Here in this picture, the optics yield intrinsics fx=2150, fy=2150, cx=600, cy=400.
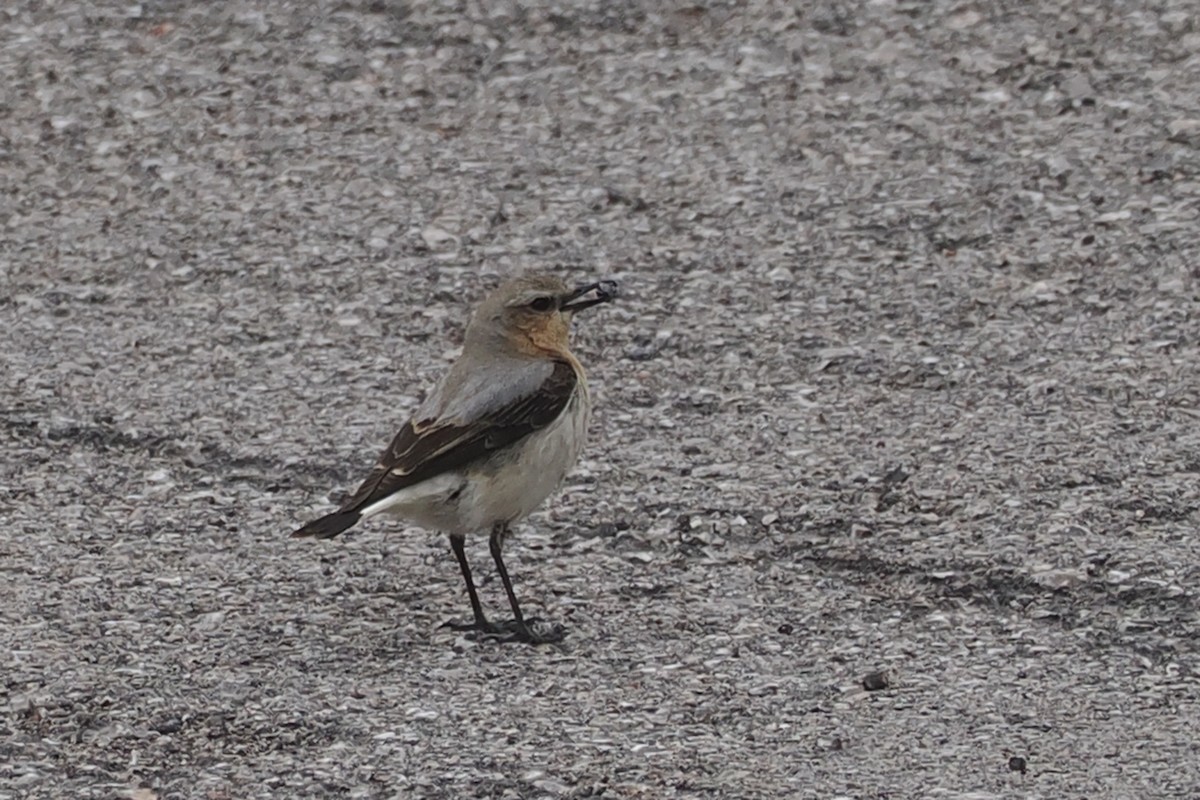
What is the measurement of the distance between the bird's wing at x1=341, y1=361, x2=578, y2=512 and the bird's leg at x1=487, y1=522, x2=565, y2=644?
0.26 m

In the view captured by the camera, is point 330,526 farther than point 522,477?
No

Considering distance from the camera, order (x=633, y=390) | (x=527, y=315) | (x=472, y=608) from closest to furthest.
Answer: (x=472, y=608), (x=527, y=315), (x=633, y=390)

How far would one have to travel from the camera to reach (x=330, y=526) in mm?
6004

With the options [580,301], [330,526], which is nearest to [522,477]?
[330,526]

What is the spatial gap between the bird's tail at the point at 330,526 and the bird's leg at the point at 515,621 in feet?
1.68

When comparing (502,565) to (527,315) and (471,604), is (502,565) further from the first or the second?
(527,315)

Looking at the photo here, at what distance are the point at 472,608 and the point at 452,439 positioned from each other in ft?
1.78

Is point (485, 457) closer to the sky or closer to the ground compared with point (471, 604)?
closer to the sky

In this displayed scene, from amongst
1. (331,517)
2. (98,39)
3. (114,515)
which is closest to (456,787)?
(331,517)

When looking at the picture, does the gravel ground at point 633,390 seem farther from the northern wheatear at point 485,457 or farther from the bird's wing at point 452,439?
the bird's wing at point 452,439

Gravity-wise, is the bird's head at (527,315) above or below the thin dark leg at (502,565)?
above

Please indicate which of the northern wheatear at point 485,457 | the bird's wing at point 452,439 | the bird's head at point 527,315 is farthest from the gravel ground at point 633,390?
the bird's head at point 527,315

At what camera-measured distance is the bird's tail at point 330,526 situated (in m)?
5.99

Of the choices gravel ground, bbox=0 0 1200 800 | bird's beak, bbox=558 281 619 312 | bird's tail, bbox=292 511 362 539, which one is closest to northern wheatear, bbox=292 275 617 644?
bird's tail, bbox=292 511 362 539
